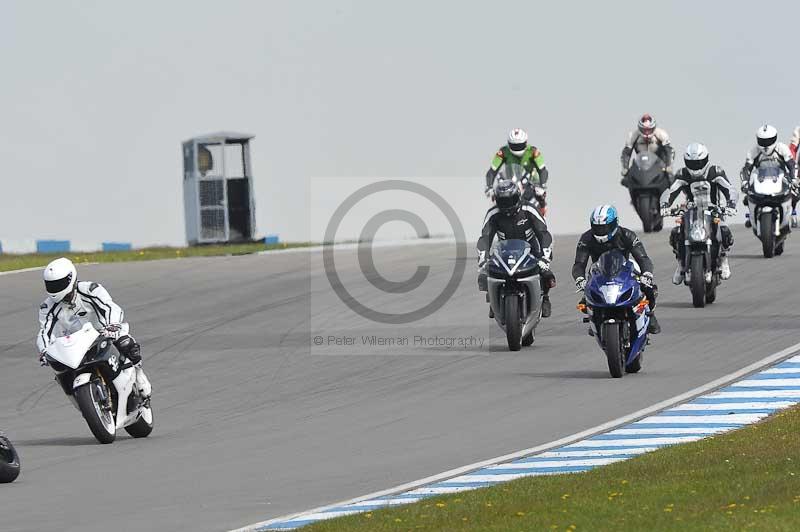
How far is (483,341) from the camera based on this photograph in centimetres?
2258

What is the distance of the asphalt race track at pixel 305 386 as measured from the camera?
13.0 meters

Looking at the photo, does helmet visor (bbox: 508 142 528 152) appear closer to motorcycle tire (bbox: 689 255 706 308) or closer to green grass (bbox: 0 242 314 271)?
motorcycle tire (bbox: 689 255 706 308)

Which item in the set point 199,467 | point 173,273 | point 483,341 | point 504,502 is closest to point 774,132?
point 483,341

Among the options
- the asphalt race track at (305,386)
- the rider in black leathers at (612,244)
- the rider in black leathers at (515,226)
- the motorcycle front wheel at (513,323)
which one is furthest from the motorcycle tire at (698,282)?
Answer: the rider in black leathers at (612,244)

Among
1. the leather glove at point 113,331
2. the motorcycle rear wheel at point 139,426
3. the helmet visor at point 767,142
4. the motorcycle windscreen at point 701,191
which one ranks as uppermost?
the helmet visor at point 767,142

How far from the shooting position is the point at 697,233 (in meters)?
23.4

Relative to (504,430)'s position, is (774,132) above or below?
above

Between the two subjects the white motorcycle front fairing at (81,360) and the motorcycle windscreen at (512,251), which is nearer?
the white motorcycle front fairing at (81,360)

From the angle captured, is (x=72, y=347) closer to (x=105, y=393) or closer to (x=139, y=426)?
(x=105, y=393)

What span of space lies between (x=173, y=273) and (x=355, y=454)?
16.9 metres

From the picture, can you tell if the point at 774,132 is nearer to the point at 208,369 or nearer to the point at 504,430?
the point at 208,369

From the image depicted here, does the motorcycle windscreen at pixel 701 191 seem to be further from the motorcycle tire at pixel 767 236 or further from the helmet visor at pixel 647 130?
the helmet visor at pixel 647 130

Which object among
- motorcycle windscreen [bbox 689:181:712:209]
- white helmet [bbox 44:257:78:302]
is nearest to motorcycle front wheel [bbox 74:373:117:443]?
white helmet [bbox 44:257:78:302]

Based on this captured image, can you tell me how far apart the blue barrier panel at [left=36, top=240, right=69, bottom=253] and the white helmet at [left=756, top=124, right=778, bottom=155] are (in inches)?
687
